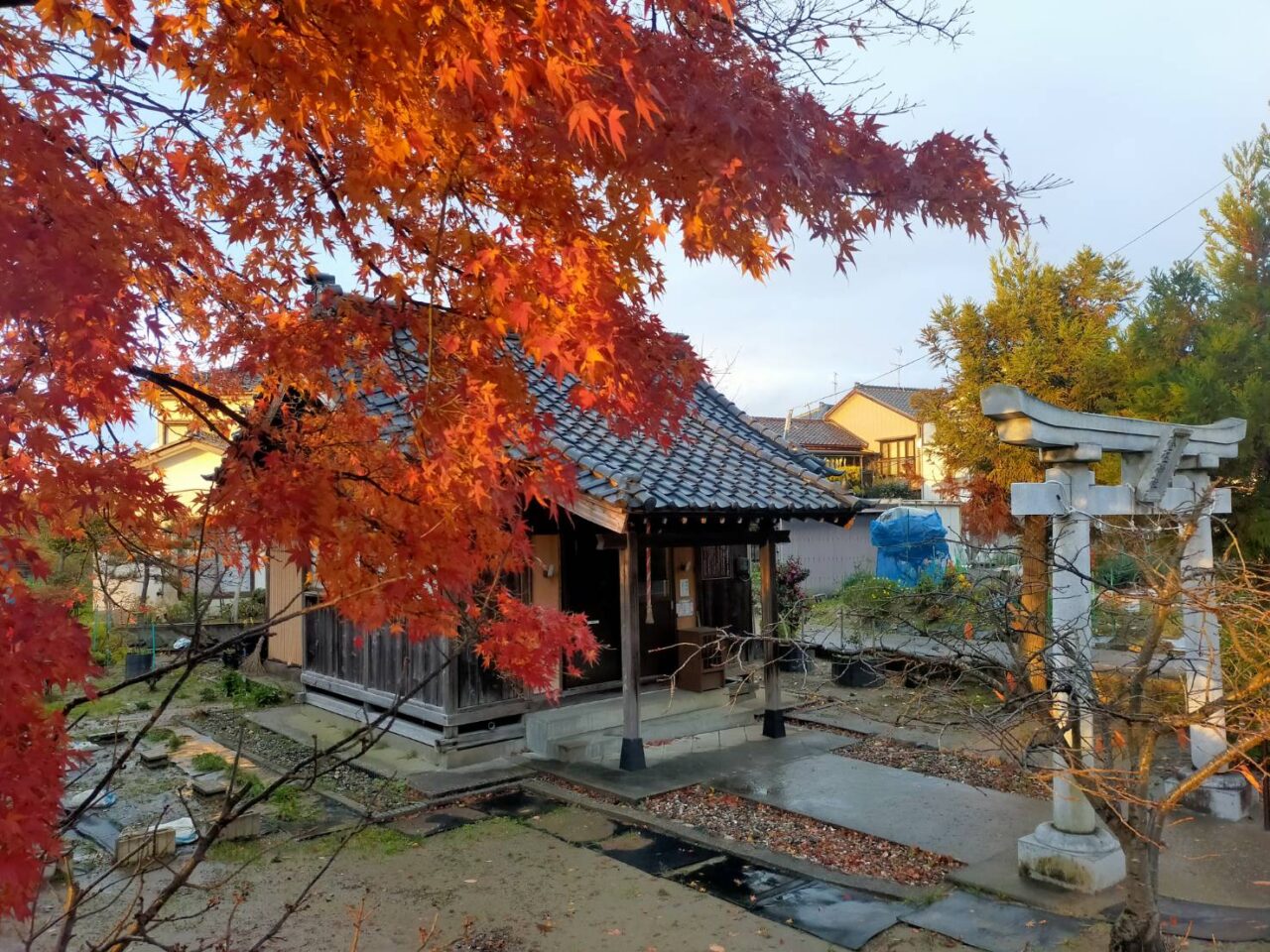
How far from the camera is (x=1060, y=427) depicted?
19.5 ft

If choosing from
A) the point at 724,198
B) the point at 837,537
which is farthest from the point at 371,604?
the point at 837,537

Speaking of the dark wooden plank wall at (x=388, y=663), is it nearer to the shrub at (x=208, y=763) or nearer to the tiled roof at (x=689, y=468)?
the shrub at (x=208, y=763)

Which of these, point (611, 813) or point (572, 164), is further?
point (611, 813)

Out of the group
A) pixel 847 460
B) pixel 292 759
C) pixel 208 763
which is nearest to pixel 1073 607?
pixel 292 759

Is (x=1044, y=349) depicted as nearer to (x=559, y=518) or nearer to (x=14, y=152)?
(x=559, y=518)

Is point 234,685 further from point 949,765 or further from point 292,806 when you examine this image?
point 949,765

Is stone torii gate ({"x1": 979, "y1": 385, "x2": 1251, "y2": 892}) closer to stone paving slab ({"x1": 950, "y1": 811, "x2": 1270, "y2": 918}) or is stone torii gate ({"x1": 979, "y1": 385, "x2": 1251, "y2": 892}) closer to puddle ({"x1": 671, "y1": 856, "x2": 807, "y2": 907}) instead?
stone paving slab ({"x1": 950, "y1": 811, "x2": 1270, "y2": 918})

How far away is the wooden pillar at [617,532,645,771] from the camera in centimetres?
892

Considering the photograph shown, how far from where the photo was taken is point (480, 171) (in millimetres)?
4184

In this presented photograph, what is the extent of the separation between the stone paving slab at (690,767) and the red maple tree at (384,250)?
3568mm

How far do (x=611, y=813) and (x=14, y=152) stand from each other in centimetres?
680

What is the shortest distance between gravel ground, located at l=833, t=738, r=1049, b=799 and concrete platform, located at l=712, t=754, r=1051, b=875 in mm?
218

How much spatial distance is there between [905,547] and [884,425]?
19696mm

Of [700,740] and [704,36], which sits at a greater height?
[704,36]
